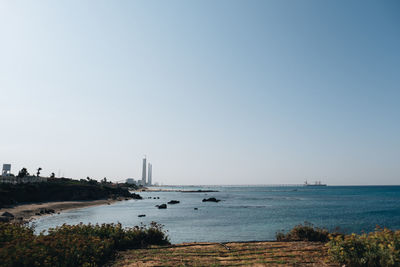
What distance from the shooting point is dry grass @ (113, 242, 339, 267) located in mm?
12258

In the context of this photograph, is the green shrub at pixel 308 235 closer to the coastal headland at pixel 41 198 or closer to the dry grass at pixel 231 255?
the dry grass at pixel 231 255

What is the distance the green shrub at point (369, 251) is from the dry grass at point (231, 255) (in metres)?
0.72

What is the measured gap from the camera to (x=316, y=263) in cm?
1192

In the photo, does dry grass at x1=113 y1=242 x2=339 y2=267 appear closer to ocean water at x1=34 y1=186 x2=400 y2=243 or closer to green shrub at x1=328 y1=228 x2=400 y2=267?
green shrub at x1=328 y1=228 x2=400 y2=267

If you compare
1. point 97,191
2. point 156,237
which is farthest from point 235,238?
point 97,191

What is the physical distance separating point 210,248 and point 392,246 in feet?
31.5

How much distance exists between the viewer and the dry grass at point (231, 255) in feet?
40.2

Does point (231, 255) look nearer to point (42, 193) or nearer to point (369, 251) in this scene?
point (369, 251)

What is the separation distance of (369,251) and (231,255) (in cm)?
675

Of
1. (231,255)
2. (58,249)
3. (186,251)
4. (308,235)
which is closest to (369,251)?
(231,255)

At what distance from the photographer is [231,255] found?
14.0 meters

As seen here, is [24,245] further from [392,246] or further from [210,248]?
[392,246]

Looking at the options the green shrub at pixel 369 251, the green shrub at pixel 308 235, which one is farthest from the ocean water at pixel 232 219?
the green shrub at pixel 369 251

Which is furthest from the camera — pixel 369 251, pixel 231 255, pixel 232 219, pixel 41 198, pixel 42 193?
pixel 42 193
